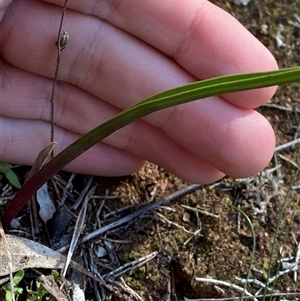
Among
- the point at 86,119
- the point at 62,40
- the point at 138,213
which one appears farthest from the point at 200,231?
the point at 62,40

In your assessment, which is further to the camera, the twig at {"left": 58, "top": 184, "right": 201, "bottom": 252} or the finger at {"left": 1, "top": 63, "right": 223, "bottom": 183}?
the finger at {"left": 1, "top": 63, "right": 223, "bottom": 183}

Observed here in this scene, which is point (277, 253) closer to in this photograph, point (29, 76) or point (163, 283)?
point (163, 283)

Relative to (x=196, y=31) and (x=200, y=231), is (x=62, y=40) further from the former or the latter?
(x=200, y=231)

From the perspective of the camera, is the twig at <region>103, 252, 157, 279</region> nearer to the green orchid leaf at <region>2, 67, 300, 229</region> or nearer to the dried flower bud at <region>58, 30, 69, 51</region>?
the green orchid leaf at <region>2, 67, 300, 229</region>

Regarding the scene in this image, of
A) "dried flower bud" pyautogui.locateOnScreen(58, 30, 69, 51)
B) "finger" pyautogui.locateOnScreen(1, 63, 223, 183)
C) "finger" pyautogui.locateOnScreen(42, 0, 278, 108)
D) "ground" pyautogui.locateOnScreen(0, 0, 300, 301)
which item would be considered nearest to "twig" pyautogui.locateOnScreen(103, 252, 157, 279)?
"ground" pyautogui.locateOnScreen(0, 0, 300, 301)

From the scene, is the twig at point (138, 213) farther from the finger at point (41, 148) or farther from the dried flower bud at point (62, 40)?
the dried flower bud at point (62, 40)

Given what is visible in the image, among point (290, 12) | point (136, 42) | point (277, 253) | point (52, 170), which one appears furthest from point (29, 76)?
point (290, 12)

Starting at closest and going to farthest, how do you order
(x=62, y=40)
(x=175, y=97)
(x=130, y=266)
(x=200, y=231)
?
(x=175, y=97) < (x=62, y=40) < (x=130, y=266) < (x=200, y=231)
